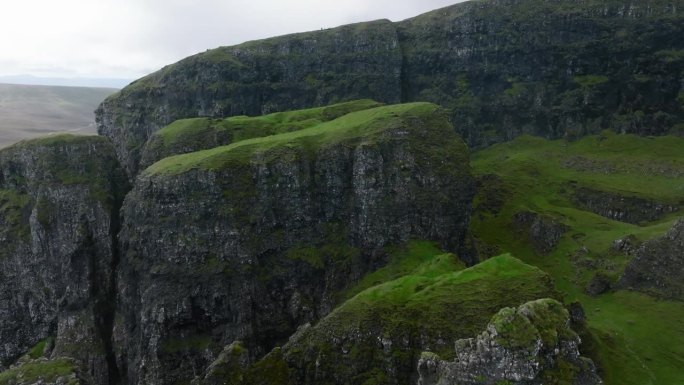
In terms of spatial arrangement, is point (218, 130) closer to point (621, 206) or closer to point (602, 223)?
point (602, 223)

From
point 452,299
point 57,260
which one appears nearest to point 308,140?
point 452,299

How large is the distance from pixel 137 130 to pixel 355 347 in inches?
3132

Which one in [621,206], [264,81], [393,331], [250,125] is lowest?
[621,206]

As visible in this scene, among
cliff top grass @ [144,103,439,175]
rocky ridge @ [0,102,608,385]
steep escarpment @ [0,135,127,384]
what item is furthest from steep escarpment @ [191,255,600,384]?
steep escarpment @ [0,135,127,384]

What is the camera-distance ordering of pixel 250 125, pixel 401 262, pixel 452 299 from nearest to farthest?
1. pixel 452 299
2. pixel 401 262
3. pixel 250 125

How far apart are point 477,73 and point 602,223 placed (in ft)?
169

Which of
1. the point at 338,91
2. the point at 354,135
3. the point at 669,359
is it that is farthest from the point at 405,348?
the point at 338,91

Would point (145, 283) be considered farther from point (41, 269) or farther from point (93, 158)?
point (93, 158)

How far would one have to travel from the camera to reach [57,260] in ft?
226

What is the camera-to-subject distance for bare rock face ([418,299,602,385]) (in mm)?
25234

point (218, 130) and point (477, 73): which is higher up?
point (477, 73)

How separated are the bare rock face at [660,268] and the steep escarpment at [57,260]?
61385mm

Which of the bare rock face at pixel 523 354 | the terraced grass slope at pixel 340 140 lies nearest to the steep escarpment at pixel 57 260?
the terraced grass slope at pixel 340 140

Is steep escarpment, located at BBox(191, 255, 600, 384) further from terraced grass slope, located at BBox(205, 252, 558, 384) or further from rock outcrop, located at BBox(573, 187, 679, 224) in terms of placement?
rock outcrop, located at BBox(573, 187, 679, 224)
